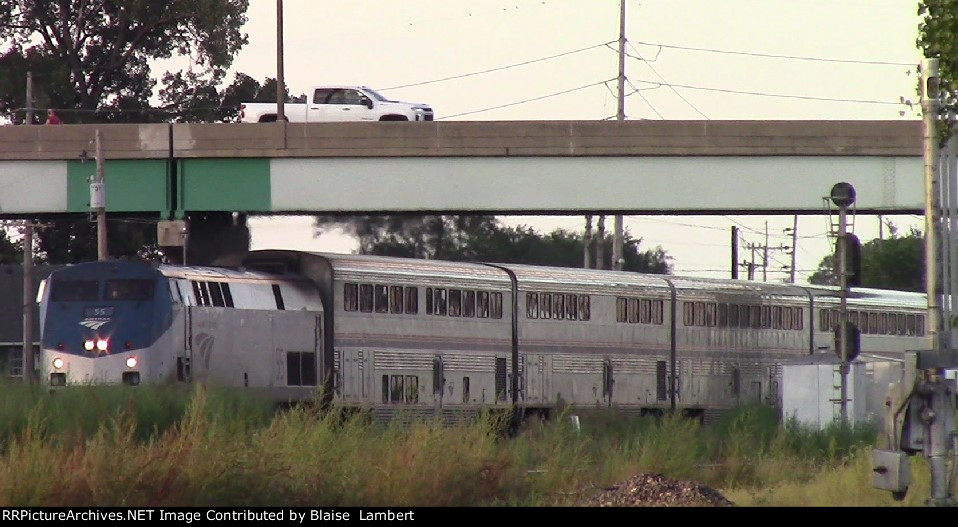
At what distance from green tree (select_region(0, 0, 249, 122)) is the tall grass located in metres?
43.8

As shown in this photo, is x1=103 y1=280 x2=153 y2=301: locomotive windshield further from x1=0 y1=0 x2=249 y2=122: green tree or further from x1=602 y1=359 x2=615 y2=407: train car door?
x1=0 y1=0 x2=249 y2=122: green tree

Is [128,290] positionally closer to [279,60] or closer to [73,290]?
[73,290]

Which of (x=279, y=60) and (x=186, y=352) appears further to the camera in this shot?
(x=279, y=60)

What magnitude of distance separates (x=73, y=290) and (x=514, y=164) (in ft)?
45.2

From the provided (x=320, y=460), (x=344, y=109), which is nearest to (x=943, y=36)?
(x=320, y=460)

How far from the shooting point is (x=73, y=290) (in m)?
27.6

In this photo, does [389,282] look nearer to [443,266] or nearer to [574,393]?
[443,266]

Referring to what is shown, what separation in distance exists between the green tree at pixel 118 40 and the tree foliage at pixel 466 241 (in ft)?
35.5

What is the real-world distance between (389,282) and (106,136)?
40.7 ft

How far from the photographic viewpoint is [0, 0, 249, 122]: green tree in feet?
221

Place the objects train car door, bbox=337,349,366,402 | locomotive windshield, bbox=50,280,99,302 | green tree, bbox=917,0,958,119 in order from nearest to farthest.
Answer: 1. green tree, bbox=917,0,958,119
2. locomotive windshield, bbox=50,280,99,302
3. train car door, bbox=337,349,366,402

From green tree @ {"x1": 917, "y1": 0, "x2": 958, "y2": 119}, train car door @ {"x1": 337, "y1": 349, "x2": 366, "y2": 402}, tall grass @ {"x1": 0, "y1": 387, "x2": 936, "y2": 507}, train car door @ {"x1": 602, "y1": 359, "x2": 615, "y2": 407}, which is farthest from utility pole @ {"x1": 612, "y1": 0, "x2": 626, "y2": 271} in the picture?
green tree @ {"x1": 917, "y1": 0, "x2": 958, "y2": 119}

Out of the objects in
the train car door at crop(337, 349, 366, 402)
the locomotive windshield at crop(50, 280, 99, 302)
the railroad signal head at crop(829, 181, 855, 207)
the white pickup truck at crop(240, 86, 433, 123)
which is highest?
the white pickup truck at crop(240, 86, 433, 123)

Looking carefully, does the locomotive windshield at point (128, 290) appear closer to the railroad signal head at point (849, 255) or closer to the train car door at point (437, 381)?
the train car door at point (437, 381)
